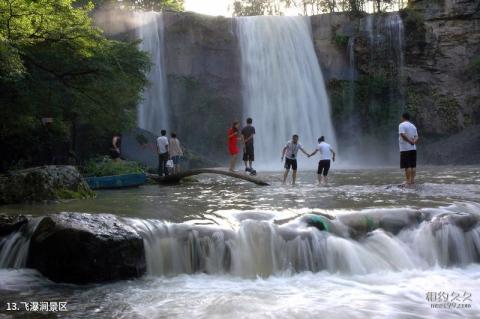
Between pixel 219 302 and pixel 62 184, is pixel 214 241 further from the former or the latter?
pixel 62 184

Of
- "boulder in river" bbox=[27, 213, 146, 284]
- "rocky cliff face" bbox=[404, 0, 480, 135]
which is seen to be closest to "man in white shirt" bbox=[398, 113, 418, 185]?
"boulder in river" bbox=[27, 213, 146, 284]

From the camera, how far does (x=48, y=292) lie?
20.0 feet

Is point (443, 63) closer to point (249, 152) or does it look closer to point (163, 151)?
point (249, 152)

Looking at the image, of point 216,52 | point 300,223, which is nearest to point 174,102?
point 216,52

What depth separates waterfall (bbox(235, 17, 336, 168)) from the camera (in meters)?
27.6

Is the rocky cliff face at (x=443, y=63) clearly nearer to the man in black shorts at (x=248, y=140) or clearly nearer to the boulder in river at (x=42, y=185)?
the man in black shorts at (x=248, y=140)

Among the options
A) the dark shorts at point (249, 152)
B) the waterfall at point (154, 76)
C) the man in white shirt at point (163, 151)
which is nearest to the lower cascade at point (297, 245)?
the dark shorts at point (249, 152)

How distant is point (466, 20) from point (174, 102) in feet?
56.0

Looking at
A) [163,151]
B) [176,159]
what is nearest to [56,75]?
[163,151]

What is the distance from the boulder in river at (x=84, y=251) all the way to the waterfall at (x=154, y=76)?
62.6ft

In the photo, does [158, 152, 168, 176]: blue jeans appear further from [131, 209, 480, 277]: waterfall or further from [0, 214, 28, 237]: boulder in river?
[131, 209, 480, 277]: waterfall

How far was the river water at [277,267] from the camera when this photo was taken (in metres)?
5.53

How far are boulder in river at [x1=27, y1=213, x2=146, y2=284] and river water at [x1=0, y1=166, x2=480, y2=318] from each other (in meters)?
0.18

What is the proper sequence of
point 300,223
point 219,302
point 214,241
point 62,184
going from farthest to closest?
point 62,184, point 300,223, point 214,241, point 219,302
